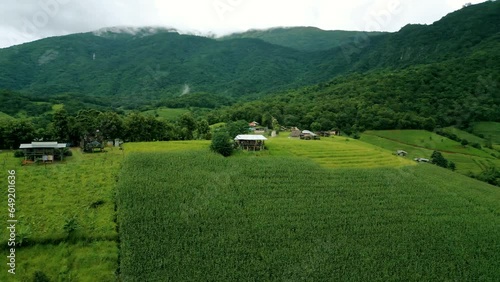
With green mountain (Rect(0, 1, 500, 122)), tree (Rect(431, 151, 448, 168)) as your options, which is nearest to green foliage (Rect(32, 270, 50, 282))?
tree (Rect(431, 151, 448, 168))

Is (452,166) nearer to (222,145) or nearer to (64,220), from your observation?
(222,145)

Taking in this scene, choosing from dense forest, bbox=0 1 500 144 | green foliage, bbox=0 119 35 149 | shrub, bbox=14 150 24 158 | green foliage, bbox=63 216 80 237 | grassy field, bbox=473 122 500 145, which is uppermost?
dense forest, bbox=0 1 500 144

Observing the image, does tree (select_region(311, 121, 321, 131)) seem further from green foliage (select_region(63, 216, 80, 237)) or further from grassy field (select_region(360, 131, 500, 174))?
green foliage (select_region(63, 216, 80, 237))

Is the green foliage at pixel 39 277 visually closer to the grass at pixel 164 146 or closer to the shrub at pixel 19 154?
the grass at pixel 164 146

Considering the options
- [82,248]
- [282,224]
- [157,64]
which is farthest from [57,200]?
[157,64]

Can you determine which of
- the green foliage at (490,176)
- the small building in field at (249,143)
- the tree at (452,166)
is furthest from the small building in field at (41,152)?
the green foliage at (490,176)

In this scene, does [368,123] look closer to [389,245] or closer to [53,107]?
[389,245]
